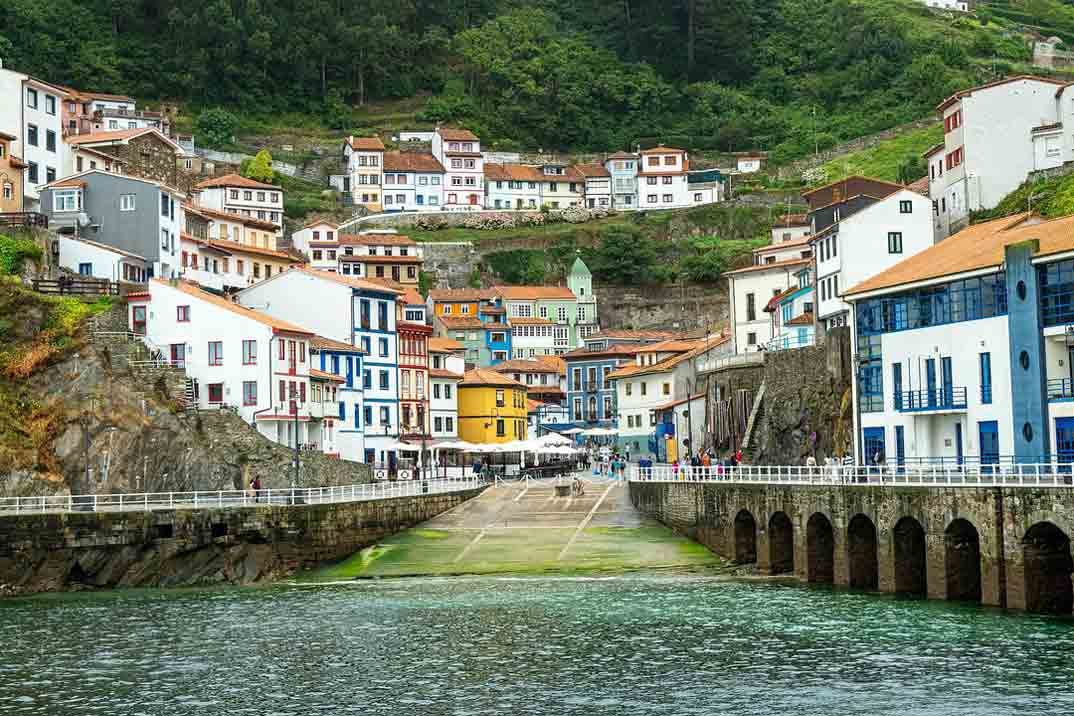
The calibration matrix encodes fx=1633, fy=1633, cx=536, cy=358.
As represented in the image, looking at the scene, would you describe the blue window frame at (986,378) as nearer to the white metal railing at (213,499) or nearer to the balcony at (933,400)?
the balcony at (933,400)

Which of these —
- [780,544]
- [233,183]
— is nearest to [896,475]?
[780,544]

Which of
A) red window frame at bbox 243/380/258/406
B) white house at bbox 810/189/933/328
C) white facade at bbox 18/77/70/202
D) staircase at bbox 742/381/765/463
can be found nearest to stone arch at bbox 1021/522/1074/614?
white house at bbox 810/189/933/328

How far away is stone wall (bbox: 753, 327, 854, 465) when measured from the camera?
A: 7619 cm

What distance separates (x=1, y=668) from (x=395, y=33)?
151 m

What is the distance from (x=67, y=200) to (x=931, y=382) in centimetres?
5265

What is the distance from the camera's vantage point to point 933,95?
181 meters

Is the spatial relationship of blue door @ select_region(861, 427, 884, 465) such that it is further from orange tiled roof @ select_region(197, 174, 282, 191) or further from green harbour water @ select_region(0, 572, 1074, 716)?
orange tiled roof @ select_region(197, 174, 282, 191)

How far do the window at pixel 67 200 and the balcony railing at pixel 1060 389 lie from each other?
5813 centimetres

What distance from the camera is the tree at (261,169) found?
158000 mm

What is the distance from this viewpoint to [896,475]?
57531mm

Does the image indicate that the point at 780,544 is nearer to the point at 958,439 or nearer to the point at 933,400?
the point at 958,439

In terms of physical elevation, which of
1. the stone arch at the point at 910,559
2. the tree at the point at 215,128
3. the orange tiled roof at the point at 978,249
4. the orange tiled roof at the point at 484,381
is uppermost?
the tree at the point at 215,128

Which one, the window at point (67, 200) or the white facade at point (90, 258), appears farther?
the window at point (67, 200)

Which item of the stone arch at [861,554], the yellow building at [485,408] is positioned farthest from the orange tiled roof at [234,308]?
the stone arch at [861,554]
